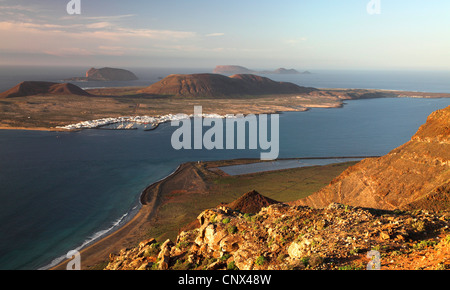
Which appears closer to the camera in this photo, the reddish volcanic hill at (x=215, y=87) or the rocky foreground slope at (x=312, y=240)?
the rocky foreground slope at (x=312, y=240)

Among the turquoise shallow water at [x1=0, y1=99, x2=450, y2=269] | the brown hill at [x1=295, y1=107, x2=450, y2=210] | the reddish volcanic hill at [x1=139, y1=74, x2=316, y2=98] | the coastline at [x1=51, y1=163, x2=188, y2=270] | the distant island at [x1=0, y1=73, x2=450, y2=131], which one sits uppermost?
the reddish volcanic hill at [x1=139, y1=74, x2=316, y2=98]

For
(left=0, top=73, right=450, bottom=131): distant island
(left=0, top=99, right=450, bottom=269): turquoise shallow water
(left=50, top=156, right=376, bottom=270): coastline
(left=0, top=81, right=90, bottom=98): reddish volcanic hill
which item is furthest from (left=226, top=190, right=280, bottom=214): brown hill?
(left=0, top=81, right=90, bottom=98): reddish volcanic hill

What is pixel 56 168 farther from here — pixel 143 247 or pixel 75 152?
pixel 143 247

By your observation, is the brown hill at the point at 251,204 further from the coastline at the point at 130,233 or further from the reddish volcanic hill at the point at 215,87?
the reddish volcanic hill at the point at 215,87

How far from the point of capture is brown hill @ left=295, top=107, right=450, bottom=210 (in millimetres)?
19500

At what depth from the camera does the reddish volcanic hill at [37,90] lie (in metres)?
97.6

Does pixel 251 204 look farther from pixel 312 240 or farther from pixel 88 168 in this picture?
pixel 88 168

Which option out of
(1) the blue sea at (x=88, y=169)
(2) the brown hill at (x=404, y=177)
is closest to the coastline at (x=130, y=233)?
(1) the blue sea at (x=88, y=169)

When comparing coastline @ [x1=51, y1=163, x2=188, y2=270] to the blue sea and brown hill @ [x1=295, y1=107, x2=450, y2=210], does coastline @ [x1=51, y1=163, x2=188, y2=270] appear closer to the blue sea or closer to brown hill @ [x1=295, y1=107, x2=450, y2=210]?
the blue sea

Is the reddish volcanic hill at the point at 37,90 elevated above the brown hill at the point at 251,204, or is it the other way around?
the reddish volcanic hill at the point at 37,90

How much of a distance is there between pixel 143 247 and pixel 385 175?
17.0 meters

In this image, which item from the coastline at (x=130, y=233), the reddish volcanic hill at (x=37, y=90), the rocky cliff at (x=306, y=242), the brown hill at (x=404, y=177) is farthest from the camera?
the reddish volcanic hill at (x=37, y=90)

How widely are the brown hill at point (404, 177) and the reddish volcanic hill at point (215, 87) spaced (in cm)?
10261

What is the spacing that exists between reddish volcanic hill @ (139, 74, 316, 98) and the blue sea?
51.2 metres
